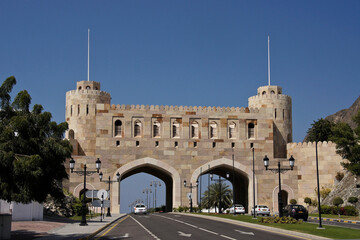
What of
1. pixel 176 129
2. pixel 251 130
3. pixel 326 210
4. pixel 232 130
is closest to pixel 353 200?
pixel 326 210

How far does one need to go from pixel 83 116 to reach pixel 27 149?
4375 centimetres

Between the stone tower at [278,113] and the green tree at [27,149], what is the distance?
4701cm

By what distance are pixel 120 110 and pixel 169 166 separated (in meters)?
8.76

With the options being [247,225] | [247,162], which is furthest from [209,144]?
[247,225]

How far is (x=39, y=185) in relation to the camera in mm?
17750

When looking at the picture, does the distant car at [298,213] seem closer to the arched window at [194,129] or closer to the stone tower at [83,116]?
the arched window at [194,129]

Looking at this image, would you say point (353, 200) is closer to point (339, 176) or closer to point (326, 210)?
point (326, 210)

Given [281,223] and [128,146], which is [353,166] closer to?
[281,223]

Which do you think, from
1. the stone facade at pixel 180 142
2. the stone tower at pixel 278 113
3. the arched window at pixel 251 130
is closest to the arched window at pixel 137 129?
the stone facade at pixel 180 142

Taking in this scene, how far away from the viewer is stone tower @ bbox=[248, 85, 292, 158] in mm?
63719

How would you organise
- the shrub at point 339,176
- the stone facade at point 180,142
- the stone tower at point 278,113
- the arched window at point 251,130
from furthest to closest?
the stone tower at point 278,113 → the arched window at point 251,130 → the stone facade at point 180,142 → the shrub at point 339,176

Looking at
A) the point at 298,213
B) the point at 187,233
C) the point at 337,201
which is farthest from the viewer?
the point at 337,201

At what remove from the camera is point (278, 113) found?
63969 mm

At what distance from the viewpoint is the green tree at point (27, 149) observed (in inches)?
647
